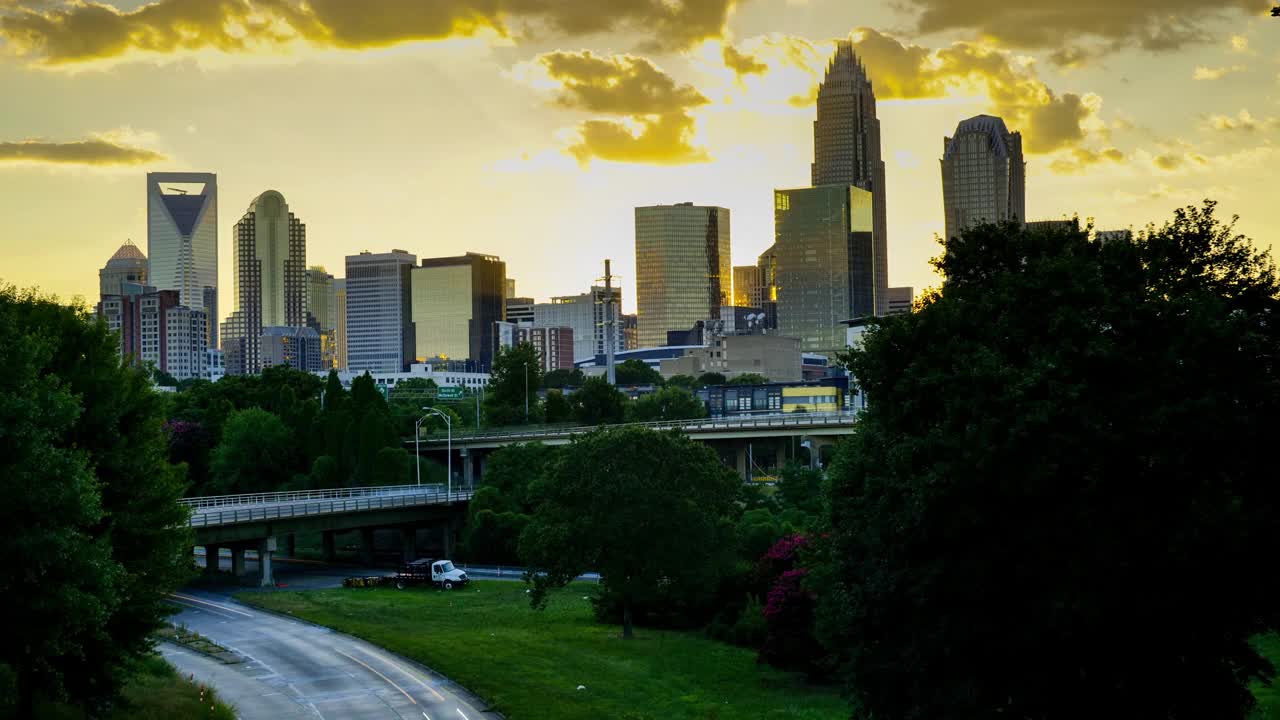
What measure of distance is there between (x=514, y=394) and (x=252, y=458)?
65.2 metres

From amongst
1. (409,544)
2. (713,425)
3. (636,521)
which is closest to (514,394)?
(713,425)

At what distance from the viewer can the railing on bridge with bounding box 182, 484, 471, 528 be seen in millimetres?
91438

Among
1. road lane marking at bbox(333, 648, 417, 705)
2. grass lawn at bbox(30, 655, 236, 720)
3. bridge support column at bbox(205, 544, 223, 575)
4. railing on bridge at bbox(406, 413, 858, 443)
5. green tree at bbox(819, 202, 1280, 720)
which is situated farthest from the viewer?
railing on bridge at bbox(406, 413, 858, 443)

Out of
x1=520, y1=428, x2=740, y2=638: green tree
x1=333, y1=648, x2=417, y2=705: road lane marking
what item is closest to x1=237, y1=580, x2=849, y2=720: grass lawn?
x1=333, y1=648, x2=417, y2=705: road lane marking

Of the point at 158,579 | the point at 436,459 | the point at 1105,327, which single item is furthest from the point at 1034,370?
the point at 436,459

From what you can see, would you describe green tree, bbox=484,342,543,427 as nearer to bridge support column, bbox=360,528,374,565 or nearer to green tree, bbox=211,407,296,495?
green tree, bbox=211,407,296,495

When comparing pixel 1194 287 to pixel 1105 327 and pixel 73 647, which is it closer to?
pixel 1105 327

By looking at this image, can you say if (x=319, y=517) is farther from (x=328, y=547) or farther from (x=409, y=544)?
(x=328, y=547)

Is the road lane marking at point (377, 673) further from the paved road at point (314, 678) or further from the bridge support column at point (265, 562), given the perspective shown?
the bridge support column at point (265, 562)

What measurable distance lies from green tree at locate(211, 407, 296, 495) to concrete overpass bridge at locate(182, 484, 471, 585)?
1169 cm

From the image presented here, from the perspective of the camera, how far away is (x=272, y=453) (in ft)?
434

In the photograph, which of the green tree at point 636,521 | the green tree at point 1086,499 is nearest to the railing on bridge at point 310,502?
the green tree at point 636,521

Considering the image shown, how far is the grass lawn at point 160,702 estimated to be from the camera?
1604 inches

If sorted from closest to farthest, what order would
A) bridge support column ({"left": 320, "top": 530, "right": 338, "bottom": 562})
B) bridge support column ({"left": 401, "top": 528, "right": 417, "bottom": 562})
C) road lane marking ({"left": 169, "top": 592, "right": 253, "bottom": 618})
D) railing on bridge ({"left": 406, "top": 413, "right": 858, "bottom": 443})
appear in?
road lane marking ({"left": 169, "top": 592, "right": 253, "bottom": 618}) → bridge support column ({"left": 401, "top": 528, "right": 417, "bottom": 562}) → bridge support column ({"left": 320, "top": 530, "right": 338, "bottom": 562}) → railing on bridge ({"left": 406, "top": 413, "right": 858, "bottom": 443})
